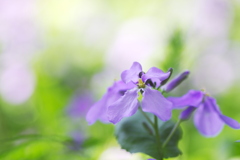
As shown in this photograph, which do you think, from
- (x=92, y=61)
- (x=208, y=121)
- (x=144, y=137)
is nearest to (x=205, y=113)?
(x=208, y=121)

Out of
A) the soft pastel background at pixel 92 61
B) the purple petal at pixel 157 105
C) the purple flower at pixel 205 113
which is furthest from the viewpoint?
the soft pastel background at pixel 92 61

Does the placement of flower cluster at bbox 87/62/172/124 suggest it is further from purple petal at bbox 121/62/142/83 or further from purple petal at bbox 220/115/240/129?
purple petal at bbox 220/115/240/129

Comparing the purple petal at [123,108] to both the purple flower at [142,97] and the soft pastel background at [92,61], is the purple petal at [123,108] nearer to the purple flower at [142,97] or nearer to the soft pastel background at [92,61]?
the purple flower at [142,97]

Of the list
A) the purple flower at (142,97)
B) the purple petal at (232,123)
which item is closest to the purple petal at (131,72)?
the purple flower at (142,97)

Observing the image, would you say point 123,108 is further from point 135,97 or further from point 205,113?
point 205,113

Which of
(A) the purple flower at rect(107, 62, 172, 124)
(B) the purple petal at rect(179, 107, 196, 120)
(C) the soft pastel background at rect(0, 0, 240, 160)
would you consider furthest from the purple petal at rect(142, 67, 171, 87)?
(C) the soft pastel background at rect(0, 0, 240, 160)

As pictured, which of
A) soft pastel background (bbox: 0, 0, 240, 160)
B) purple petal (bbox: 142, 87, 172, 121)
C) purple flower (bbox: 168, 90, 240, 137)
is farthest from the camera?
soft pastel background (bbox: 0, 0, 240, 160)

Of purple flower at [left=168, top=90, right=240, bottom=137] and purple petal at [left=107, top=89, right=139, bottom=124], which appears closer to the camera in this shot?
purple petal at [left=107, top=89, right=139, bottom=124]
